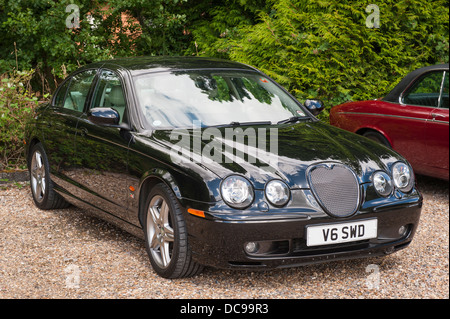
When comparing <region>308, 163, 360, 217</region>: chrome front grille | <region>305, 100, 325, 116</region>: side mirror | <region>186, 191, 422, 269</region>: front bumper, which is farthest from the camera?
<region>305, 100, 325, 116</region>: side mirror

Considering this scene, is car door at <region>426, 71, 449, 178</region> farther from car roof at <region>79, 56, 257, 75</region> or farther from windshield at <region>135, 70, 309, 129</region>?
car roof at <region>79, 56, 257, 75</region>

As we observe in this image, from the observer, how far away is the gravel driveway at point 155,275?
4297mm

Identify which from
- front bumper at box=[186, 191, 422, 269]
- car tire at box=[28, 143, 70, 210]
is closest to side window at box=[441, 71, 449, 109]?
front bumper at box=[186, 191, 422, 269]

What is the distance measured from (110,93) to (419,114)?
11.4 feet

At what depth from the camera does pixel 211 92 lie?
207 inches

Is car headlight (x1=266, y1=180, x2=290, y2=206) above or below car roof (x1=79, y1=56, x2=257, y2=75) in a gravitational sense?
below

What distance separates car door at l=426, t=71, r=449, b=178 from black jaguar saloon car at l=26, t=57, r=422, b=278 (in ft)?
5.34

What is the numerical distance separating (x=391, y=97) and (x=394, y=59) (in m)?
1.90

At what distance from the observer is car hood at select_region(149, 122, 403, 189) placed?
4.18 metres

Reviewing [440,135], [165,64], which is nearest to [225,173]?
[165,64]

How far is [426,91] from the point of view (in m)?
7.12

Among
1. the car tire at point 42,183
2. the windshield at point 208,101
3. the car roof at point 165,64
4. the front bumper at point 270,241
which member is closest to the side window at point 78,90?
the car roof at point 165,64

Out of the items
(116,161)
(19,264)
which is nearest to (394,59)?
(116,161)
